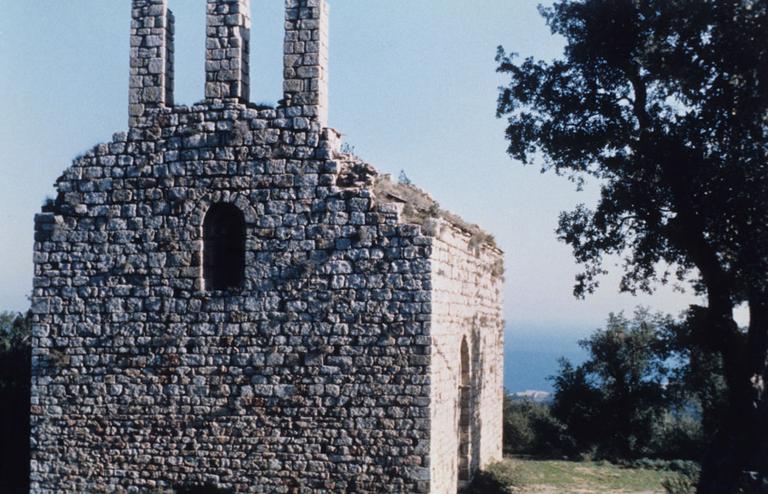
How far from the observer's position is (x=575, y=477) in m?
14.4

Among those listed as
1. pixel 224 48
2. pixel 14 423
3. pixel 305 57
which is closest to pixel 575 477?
pixel 305 57

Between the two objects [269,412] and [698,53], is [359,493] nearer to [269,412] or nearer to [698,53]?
[269,412]

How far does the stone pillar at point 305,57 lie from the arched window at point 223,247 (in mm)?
1732

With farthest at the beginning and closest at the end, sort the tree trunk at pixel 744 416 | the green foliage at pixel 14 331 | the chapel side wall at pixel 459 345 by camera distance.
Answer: the green foliage at pixel 14 331 < the tree trunk at pixel 744 416 < the chapel side wall at pixel 459 345

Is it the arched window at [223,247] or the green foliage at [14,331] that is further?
the green foliage at [14,331]

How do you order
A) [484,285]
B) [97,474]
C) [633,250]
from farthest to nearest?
[484,285] → [633,250] → [97,474]

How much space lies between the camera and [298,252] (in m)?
9.85

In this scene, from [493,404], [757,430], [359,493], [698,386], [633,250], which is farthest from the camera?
[698,386]

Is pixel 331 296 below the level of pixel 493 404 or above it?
above

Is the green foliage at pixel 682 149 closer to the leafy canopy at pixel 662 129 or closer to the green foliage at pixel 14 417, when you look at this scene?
the leafy canopy at pixel 662 129

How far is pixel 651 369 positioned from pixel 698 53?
34.2ft

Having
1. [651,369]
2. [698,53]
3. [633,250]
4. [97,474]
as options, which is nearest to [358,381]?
[97,474]

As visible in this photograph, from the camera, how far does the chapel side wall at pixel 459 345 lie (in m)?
9.93

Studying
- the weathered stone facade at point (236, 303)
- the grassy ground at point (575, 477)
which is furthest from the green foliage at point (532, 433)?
the weathered stone facade at point (236, 303)
